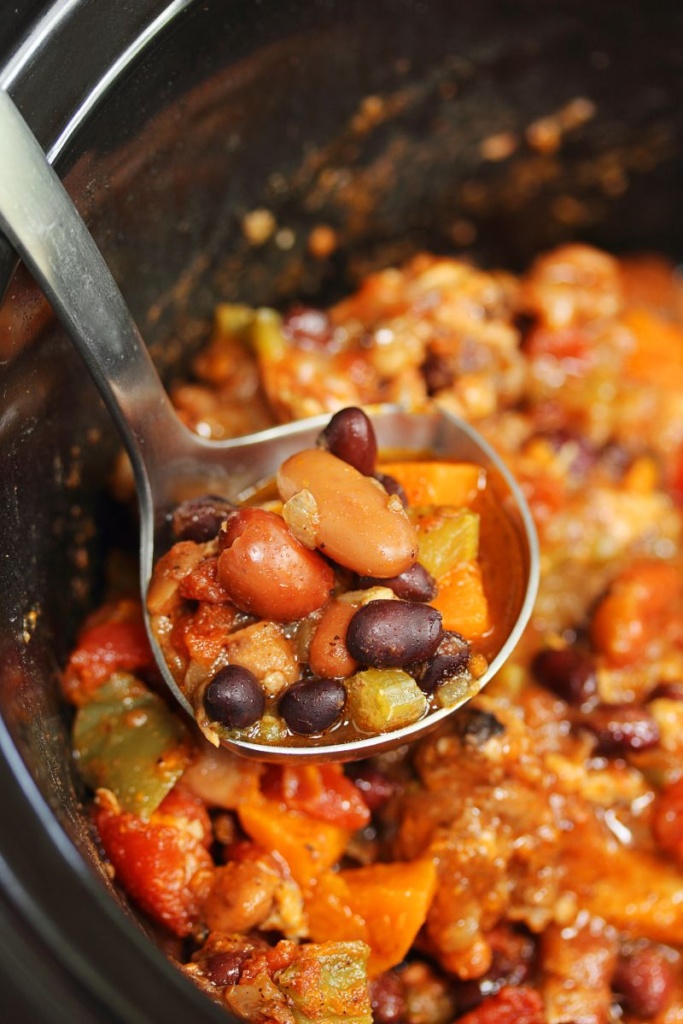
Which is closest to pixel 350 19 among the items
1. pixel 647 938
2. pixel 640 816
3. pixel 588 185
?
pixel 588 185

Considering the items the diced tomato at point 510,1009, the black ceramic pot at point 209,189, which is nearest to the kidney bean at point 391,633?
the black ceramic pot at point 209,189

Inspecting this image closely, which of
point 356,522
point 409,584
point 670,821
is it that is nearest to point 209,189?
point 356,522

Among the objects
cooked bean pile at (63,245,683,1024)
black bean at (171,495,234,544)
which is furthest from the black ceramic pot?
black bean at (171,495,234,544)

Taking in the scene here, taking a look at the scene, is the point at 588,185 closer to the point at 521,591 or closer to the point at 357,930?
the point at 521,591

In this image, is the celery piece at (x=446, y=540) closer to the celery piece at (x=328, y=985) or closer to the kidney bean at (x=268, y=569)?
the kidney bean at (x=268, y=569)

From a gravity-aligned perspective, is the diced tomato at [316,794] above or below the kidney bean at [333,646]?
below

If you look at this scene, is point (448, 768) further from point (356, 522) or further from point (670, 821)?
point (356, 522)
